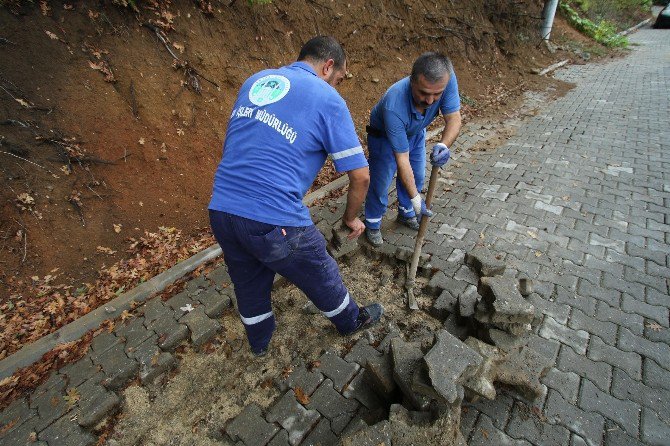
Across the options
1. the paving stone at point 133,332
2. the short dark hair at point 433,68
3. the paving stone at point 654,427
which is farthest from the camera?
the paving stone at point 133,332

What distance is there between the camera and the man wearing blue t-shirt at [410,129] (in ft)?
9.64

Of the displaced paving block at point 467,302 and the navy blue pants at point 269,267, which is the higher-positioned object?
the navy blue pants at point 269,267

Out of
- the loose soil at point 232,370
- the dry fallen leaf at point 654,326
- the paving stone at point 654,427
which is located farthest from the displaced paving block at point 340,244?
the dry fallen leaf at point 654,326

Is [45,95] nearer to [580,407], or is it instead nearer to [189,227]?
[189,227]

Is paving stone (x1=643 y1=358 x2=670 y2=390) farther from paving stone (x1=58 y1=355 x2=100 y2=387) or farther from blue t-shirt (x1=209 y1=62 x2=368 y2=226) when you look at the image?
paving stone (x1=58 y1=355 x2=100 y2=387)

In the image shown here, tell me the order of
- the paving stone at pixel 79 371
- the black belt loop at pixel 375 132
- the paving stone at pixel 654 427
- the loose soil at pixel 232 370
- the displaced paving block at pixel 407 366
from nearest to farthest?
1. the displaced paving block at pixel 407 366
2. the paving stone at pixel 654 427
3. the loose soil at pixel 232 370
4. the paving stone at pixel 79 371
5. the black belt loop at pixel 375 132

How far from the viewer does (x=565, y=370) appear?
8.78 feet

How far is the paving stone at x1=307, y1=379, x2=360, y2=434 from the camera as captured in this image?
7.94 feet

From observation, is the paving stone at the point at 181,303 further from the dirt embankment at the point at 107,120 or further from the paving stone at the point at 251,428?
the paving stone at the point at 251,428

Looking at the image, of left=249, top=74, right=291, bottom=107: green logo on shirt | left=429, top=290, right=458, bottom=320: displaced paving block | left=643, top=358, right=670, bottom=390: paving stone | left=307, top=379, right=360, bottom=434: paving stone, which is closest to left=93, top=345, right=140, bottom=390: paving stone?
left=307, top=379, right=360, bottom=434: paving stone

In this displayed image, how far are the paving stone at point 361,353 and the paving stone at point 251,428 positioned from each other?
2.50ft

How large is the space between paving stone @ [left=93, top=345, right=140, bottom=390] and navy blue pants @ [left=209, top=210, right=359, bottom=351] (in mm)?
990

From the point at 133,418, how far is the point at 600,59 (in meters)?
17.4

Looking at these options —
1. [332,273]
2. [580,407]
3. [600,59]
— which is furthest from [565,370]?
[600,59]
